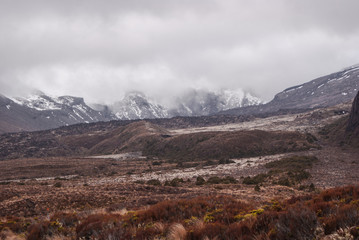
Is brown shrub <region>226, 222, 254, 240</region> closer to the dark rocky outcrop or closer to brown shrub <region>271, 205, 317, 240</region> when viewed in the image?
brown shrub <region>271, 205, 317, 240</region>

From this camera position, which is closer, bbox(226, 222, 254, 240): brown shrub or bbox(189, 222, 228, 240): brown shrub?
bbox(226, 222, 254, 240): brown shrub

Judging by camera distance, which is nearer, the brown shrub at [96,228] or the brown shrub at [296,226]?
the brown shrub at [296,226]


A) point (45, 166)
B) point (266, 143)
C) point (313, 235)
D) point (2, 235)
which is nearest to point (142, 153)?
point (45, 166)

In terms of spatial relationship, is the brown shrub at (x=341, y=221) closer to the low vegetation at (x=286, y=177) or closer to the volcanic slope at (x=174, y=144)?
the low vegetation at (x=286, y=177)

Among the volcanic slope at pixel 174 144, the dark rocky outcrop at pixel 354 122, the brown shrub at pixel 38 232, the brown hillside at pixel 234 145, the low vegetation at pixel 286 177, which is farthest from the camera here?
the volcanic slope at pixel 174 144

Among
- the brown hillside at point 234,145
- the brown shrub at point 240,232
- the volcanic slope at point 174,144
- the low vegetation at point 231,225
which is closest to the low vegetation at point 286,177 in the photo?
the low vegetation at point 231,225

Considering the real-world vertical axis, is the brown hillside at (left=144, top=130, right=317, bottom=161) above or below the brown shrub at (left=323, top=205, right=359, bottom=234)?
below

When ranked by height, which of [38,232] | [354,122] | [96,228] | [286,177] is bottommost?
[286,177]

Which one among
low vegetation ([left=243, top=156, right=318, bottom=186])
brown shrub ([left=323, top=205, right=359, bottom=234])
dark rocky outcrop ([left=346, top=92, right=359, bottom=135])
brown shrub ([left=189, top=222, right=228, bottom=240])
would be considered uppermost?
brown shrub ([left=323, top=205, right=359, bottom=234])

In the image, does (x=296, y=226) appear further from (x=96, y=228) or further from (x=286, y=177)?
(x=286, y=177)

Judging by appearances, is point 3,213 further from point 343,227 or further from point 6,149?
point 6,149

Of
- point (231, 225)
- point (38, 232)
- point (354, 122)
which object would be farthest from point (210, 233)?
point (354, 122)

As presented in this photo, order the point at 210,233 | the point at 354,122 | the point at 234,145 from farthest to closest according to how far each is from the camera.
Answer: the point at 234,145 → the point at 354,122 → the point at 210,233

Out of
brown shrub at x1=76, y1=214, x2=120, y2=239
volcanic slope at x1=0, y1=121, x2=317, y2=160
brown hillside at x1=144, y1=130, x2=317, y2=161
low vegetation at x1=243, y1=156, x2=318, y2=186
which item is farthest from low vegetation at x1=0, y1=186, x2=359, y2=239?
volcanic slope at x1=0, y1=121, x2=317, y2=160
